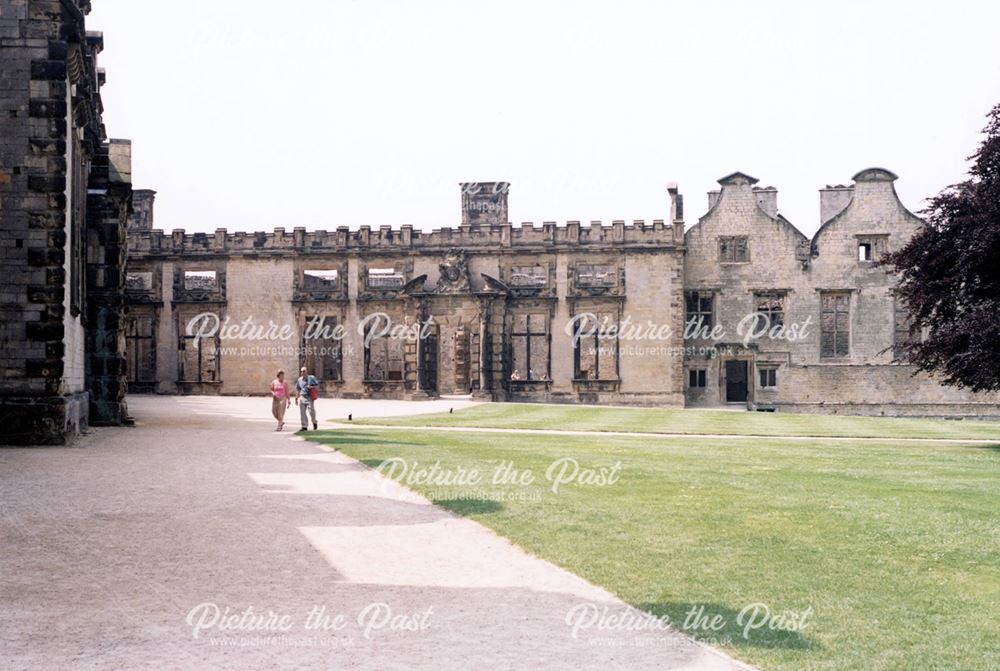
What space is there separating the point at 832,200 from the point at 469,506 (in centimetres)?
3817

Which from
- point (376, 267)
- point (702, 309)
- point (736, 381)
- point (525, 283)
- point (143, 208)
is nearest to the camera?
point (702, 309)

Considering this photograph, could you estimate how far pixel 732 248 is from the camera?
4588 cm

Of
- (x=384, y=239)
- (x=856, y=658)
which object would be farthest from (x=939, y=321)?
(x=384, y=239)

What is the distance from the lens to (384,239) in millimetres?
46969

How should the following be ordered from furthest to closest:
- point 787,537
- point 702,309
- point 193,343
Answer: point 193,343, point 702,309, point 787,537

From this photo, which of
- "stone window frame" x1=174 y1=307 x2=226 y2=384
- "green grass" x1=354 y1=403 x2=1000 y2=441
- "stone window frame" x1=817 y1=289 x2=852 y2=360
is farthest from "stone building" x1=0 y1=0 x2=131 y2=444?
"stone window frame" x1=817 y1=289 x2=852 y2=360

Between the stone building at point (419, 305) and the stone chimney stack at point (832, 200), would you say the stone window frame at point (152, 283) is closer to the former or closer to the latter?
the stone building at point (419, 305)

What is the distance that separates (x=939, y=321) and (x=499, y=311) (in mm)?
23061

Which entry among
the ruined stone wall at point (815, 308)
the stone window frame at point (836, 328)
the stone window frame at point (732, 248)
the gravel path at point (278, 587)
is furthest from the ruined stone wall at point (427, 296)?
the gravel path at point (278, 587)

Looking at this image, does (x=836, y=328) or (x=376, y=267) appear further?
(x=376, y=267)

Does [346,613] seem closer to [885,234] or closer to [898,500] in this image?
→ [898,500]

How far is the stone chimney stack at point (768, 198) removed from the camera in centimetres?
4609

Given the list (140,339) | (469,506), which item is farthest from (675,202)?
(469,506)

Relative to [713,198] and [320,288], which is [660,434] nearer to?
[713,198]
